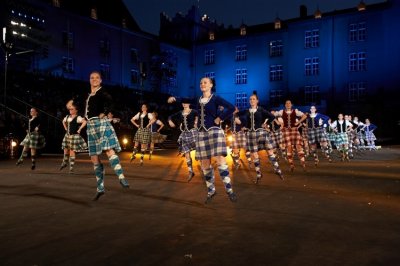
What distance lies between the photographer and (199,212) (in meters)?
7.16

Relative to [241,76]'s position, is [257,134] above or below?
below

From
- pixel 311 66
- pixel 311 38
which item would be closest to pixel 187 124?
pixel 311 66

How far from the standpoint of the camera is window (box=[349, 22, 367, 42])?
162 ft

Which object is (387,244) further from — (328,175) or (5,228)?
(328,175)

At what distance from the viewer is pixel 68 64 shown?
145ft

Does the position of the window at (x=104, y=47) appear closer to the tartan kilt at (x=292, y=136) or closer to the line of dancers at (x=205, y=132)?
the line of dancers at (x=205, y=132)

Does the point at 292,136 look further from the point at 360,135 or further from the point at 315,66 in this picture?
the point at 315,66

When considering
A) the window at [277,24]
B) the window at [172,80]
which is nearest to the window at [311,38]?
the window at [277,24]

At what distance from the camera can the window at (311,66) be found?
171 ft

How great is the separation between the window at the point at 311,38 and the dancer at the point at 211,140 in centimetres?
4597

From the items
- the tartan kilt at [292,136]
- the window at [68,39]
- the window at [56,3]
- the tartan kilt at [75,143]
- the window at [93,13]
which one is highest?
the window at [93,13]

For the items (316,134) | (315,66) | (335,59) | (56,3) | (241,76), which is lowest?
(316,134)

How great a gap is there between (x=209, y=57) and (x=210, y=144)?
54.2m

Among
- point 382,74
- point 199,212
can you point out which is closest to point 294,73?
point 382,74
